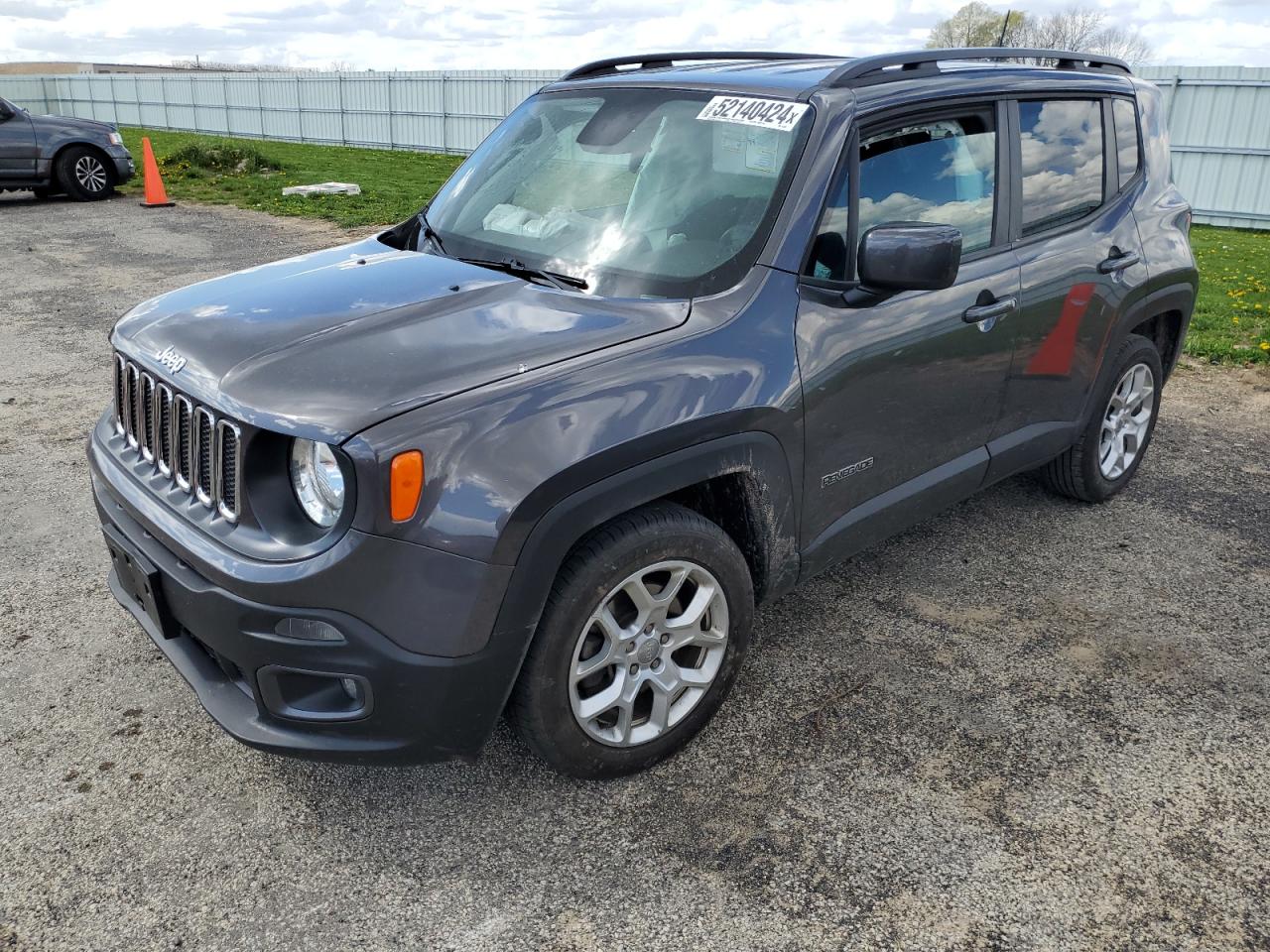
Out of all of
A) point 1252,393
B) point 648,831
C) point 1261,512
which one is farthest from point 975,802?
point 1252,393

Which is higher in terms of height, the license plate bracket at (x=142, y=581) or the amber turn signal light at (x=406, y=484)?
the amber turn signal light at (x=406, y=484)

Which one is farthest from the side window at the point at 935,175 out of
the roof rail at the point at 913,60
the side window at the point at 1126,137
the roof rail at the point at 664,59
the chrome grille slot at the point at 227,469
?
the chrome grille slot at the point at 227,469

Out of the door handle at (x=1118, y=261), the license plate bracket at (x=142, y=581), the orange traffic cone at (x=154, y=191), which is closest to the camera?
the license plate bracket at (x=142, y=581)

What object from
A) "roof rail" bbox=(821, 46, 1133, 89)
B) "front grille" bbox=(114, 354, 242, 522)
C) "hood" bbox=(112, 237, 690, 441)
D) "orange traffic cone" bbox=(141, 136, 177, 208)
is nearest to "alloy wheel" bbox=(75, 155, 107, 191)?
"orange traffic cone" bbox=(141, 136, 177, 208)

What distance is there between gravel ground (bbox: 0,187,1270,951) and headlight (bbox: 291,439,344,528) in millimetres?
902

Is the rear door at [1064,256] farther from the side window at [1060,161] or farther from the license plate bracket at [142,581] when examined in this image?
the license plate bracket at [142,581]

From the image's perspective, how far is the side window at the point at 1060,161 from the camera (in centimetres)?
392

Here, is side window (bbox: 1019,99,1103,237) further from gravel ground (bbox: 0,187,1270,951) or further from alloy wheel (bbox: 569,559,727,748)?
alloy wheel (bbox: 569,559,727,748)

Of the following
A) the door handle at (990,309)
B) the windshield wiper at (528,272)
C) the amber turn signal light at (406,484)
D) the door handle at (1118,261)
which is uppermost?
the windshield wiper at (528,272)

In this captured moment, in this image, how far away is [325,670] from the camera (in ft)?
8.04

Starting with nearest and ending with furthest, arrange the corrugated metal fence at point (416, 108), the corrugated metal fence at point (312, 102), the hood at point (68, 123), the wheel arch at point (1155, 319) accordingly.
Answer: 1. the wheel arch at point (1155, 319)
2. the hood at point (68, 123)
3. the corrugated metal fence at point (416, 108)
4. the corrugated metal fence at point (312, 102)

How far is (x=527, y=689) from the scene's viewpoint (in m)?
2.63

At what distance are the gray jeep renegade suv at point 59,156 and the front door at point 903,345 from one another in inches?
573

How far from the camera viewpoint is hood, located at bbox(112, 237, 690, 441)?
247 centimetres
